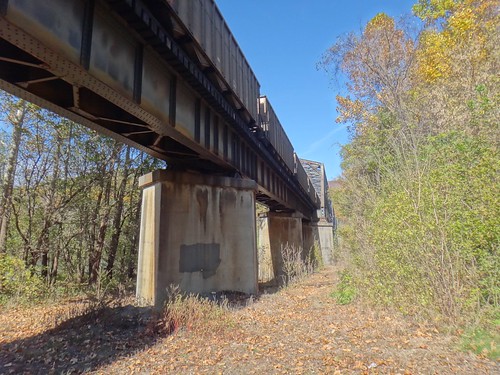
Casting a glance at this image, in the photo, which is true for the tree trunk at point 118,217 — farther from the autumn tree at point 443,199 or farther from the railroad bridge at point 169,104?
the autumn tree at point 443,199

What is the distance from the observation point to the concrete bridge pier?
1031 centimetres

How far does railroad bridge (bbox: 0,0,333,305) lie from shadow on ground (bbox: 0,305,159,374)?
2215 mm

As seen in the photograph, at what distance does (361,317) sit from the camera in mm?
7625

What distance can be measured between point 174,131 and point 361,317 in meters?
6.54

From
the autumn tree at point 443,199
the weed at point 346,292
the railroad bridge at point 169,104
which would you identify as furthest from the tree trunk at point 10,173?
the autumn tree at point 443,199

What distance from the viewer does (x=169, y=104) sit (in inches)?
298

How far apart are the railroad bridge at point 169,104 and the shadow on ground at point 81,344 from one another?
222cm

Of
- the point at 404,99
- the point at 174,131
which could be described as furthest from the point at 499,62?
the point at 174,131

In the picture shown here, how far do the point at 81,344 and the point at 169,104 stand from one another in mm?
5639

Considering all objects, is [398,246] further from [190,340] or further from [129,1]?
[129,1]

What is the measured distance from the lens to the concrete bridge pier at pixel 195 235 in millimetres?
10312

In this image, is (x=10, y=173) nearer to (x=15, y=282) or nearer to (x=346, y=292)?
(x=15, y=282)

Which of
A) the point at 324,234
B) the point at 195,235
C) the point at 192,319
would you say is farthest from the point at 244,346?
the point at 324,234

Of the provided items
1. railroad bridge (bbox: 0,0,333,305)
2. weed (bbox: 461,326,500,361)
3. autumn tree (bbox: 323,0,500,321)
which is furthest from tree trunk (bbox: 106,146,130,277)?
weed (bbox: 461,326,500,361)
